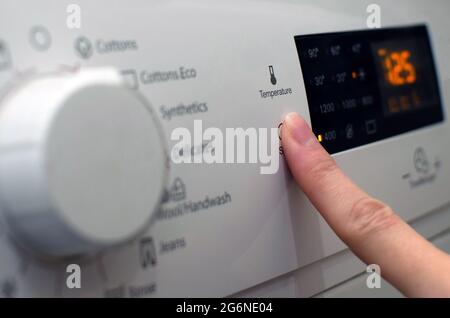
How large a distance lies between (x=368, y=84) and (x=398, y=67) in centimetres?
7

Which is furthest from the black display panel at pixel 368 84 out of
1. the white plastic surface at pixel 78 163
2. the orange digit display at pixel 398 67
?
the white plastic surface at pixel 78 163

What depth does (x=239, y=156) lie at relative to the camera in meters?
0.42

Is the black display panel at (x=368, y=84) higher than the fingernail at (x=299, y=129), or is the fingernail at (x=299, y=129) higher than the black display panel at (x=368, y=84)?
the black display panel at (x=368, y=84)

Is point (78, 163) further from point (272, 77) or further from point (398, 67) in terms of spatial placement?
point (398, 67)

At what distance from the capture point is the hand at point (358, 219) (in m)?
0.41

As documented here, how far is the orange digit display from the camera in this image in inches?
22.5

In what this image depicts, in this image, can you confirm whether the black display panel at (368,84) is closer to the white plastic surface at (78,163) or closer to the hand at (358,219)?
the hand at (358,219)

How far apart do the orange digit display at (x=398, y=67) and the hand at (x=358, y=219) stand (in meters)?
0.16

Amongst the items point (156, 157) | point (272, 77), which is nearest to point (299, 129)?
point (272, 77)

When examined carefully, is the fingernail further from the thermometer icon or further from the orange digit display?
the orange digit display

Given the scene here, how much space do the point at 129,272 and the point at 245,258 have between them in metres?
0.10

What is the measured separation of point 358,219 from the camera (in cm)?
44

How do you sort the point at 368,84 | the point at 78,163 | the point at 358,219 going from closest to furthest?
the point at 78,163, the point at 358,219, the point at 368,84

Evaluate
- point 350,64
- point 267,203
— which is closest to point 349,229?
point 267,203
